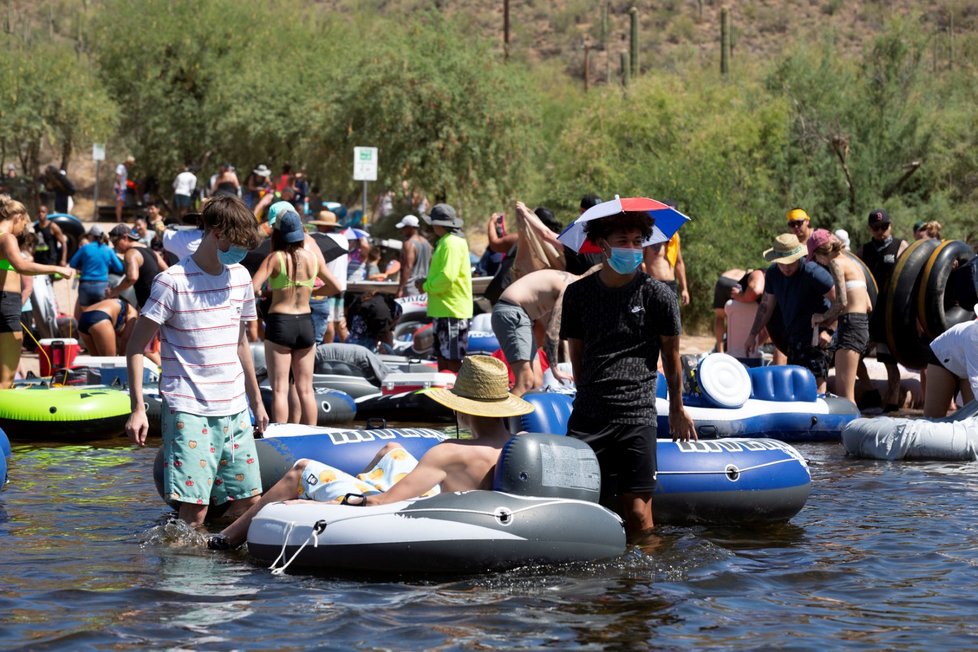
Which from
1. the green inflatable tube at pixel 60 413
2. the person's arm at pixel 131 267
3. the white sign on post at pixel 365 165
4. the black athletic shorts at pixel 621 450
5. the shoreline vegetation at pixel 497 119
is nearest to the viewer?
the black athletic shorts at pixel 621 450

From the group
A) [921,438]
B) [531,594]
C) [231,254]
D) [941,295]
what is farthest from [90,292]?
[531,594]

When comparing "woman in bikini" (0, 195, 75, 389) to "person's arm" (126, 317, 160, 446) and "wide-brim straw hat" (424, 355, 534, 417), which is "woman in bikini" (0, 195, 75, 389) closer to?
"person's arm" (126, 317, 160, 446)

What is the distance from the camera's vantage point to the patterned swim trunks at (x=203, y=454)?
6270 mm

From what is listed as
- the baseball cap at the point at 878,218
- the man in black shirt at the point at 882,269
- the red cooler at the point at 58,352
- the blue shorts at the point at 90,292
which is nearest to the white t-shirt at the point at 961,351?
the man in black shirt at the point at 882,269

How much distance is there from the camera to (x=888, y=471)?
9.19 m

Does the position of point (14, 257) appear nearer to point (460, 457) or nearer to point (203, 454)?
point (203, 454)

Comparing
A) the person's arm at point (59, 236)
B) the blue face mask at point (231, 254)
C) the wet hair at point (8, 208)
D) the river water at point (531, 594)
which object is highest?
the person's arm at point (59, 236)

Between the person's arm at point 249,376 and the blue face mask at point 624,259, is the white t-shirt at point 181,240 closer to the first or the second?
the person's arm at point 249,376

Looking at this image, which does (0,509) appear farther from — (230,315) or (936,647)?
(936,647)

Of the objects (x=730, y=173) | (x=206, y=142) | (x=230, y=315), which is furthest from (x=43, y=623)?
(x=206, y=142)

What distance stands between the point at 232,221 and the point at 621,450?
6.81 ft

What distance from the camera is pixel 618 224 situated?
6105 millimetres

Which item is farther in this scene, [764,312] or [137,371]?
[764,312]

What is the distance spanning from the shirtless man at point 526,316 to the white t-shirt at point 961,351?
8.60ft
